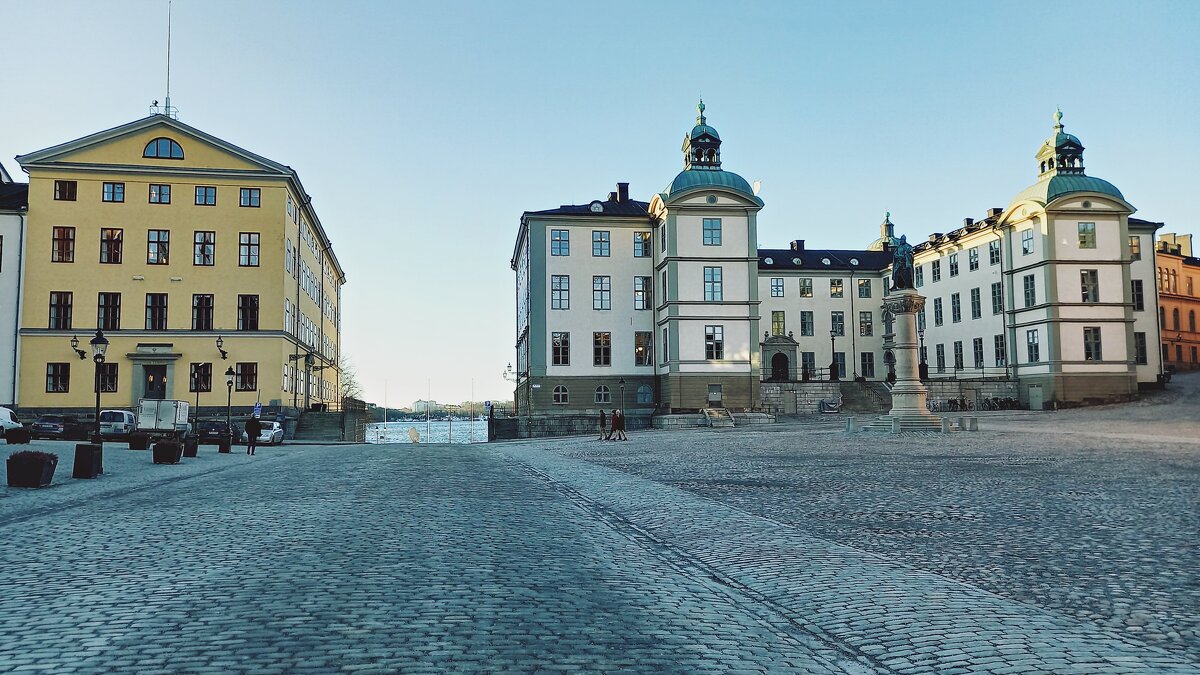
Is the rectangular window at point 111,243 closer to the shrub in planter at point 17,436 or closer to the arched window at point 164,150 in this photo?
the arched window at point 164,150

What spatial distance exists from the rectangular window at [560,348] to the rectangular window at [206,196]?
2236 cm

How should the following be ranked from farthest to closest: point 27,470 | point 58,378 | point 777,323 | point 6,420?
point 777,323
point 58,378
point 6,420
point 27,470

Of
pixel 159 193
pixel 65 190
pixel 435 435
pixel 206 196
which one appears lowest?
pixel 435 435

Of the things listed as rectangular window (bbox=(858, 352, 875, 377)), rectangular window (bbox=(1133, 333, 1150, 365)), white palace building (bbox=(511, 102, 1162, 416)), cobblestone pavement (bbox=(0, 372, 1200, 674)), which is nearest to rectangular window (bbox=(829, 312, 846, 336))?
rectangular window (bbox=(858, 352, 875, 377))

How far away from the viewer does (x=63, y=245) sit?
5109 cm

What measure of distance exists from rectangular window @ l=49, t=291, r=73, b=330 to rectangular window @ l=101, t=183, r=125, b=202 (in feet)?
19.6

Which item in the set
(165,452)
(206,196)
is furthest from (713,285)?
(165,452)

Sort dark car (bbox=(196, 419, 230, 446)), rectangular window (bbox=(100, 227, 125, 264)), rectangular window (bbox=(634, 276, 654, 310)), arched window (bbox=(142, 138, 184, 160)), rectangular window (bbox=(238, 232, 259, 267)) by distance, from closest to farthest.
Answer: dark car (bbox=(196, 419, 230, 446)) < rectangular window (bbox=(100, 227, 125, 264)) < arched window (bbox=(142, 138, 184, 160)) < rectangular window (bbox=(238, 232, 259, 267)) < rectangular window (bbox=(634, 276, 654, 310))

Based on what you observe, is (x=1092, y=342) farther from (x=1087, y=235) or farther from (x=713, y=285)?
(x=713, y=285)

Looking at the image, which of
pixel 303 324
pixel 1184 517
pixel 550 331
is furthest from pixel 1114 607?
pixel 303 324

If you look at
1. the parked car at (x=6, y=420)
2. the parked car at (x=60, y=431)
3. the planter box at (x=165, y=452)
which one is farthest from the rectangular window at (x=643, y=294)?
the planter box at (x=165, y=452)

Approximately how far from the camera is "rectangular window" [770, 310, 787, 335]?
243 feet

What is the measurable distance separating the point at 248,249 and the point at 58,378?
12.9 meters

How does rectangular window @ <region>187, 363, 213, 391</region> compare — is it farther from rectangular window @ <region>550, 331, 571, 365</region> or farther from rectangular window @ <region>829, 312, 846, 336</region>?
rectangular window @ <region>829, 312, 846, 336</region>
